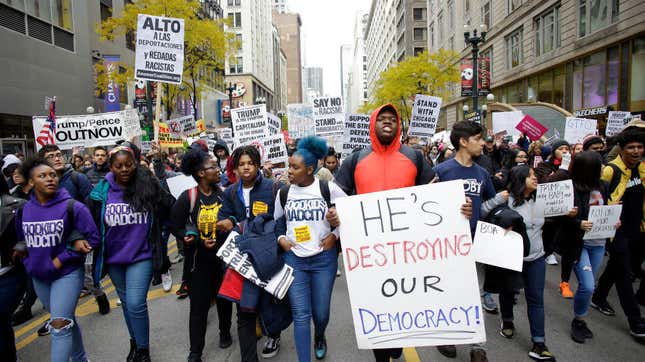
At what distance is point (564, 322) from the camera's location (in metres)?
4.66

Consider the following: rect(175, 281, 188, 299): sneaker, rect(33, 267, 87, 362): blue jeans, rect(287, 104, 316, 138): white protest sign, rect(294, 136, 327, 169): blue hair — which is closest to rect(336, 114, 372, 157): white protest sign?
rect(287, 104, 316, 138): white protest sign

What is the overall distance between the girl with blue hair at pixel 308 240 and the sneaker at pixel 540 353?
1922 mm

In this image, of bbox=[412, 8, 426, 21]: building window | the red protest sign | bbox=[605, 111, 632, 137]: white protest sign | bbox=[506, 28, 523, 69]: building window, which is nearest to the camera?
bbox=[605, 111, 632, 137]: white protest sign

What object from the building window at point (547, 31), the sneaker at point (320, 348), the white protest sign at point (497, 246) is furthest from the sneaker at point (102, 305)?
the building window at point (547, 31)

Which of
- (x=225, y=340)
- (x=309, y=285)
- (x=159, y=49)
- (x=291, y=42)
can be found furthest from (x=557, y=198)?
(x=291, y=42)

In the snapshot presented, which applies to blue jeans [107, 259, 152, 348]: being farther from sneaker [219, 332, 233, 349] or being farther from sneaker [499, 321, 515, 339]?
sneaker [499, 321, 515, 339]

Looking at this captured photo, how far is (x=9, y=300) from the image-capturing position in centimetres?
342

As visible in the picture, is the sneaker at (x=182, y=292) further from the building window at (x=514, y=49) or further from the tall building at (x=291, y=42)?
the tall building at (x=291, y=42)

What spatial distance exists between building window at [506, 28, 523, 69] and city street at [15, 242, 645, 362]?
1041 inches

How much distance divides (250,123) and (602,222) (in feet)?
18.7

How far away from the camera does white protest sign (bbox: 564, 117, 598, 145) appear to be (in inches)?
399

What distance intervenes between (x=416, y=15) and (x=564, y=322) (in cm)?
6743

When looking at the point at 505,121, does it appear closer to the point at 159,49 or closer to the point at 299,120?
the point at 299,120

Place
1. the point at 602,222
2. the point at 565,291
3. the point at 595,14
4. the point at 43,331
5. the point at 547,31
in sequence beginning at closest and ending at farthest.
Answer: the point at 602,222
the point at 43,331
the point at 565,291
the point at 595,14
the point at 547,31
